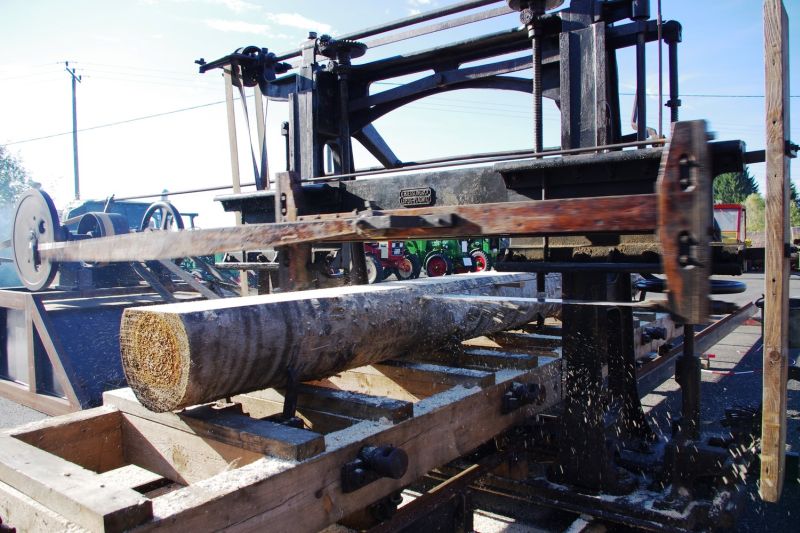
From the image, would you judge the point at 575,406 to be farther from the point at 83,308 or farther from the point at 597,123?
the point at 83,308

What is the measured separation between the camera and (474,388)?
2.57m

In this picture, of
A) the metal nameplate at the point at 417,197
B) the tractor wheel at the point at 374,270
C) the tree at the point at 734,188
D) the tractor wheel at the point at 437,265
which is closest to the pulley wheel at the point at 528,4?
the metal nameplate at the point at 417,197

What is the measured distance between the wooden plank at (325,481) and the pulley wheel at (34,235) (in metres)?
5.02

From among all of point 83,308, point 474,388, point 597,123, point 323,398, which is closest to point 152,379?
point 323,398

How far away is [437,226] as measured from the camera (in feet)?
7.35

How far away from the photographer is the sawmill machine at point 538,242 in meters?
1.95

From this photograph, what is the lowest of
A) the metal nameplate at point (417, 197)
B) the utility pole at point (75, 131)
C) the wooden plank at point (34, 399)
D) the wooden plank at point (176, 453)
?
the wooden plank at point (34, 399)

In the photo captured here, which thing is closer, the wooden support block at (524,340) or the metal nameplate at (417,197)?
the metal nameplate at (417,197)

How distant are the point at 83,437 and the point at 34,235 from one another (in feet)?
15.5

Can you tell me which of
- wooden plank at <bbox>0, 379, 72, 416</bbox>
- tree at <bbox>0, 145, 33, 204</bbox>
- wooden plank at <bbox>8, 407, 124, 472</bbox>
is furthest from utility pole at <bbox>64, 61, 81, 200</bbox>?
wooden plank at <bbox>8, 407, 124, 472</bbox>

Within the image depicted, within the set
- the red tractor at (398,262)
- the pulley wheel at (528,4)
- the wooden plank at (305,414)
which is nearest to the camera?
the wooden plank at (305,414)

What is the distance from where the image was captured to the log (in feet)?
6.54

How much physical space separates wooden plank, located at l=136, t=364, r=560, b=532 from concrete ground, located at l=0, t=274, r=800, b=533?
0.74m

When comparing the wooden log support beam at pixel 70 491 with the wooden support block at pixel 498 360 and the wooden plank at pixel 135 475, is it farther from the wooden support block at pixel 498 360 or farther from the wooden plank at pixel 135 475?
the wooden support block at pixel 498 360
